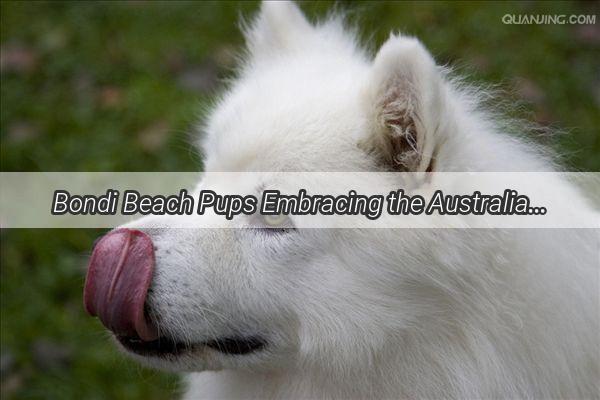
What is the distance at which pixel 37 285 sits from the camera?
16.7 feet

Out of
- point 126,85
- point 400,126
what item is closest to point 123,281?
point 400,126

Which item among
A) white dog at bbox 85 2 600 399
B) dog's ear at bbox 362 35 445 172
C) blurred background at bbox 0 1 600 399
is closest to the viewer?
dog's ear at bbox 362 35 445 172

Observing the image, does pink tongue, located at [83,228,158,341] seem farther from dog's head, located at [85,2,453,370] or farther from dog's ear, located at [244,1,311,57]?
dog's ear, located at [244,1,311,57]

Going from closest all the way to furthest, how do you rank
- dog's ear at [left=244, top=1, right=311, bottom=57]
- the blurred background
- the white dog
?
1. the white dog
2. dog's ear at [left=244, top=1, right=311, bottom=57]
3. the blurred background

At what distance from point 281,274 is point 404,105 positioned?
0.70 meters

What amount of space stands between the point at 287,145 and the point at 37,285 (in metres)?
3.02

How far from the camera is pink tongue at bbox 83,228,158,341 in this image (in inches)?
103

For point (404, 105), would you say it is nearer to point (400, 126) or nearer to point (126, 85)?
point (400, 126)

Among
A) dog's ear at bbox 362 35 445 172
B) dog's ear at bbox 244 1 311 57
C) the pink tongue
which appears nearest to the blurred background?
dog's ear at bbox 244 1 311 57

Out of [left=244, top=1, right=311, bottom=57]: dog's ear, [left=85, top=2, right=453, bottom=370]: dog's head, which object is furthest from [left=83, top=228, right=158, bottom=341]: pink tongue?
[left=244, top=1, right=311, bottom=57]: dog's ear

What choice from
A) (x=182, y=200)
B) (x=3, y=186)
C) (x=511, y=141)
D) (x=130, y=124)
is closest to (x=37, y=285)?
(x=3, y=186)

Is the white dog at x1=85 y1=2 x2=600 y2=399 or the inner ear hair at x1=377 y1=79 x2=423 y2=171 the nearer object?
the inner ear hair at x1=377 y1=79 x2=423 y2=171

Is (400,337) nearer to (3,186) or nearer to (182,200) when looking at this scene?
(182,200)

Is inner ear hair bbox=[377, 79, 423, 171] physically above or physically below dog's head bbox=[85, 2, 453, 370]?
above
